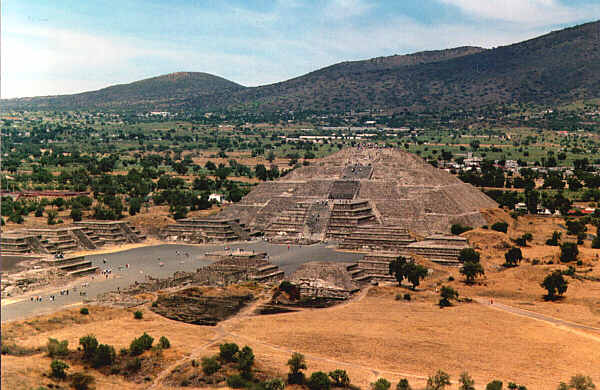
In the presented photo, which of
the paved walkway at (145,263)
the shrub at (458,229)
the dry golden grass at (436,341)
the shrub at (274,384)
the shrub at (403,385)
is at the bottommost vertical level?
the paved walkway at (145,263)

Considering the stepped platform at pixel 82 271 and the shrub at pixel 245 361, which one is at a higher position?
the shrub at pixel 245 361

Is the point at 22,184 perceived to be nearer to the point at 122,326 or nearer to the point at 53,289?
the point at 53,289

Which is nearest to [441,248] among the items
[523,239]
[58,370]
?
[523,239]

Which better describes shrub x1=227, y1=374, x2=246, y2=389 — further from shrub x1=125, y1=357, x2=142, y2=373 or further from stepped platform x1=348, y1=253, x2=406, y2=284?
stepped platform x1=348, y1=253, x2=406, y2=284

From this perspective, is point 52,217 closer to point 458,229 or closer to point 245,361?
point 458,229

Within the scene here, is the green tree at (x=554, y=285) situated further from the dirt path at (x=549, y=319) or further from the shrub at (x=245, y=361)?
the shrub at (x=245, y=361)

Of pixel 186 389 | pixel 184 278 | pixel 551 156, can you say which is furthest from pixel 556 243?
pixel 551 156

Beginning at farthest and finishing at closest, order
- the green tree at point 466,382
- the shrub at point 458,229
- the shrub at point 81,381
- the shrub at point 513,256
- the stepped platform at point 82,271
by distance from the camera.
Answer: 1. the shrub at point 458,229
2. the shrub at point 513,256
3. the stepped platform at point 82,271
4. the shrub at point 81,381
5. the green tree at point 466,382

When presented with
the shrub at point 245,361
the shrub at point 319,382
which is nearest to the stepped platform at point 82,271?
the shrub at point 245,361
